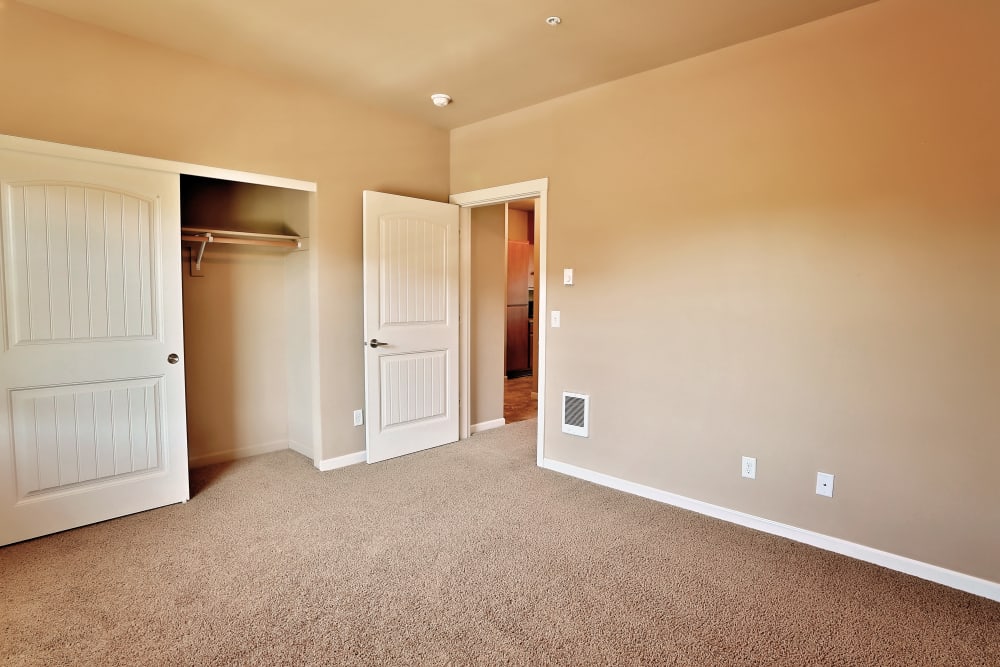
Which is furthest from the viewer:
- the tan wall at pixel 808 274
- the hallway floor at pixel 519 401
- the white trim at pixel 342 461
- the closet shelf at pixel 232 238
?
the hallway floor at pixel 519 401

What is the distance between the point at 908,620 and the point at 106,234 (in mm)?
4086

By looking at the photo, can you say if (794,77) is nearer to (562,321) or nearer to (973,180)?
(973,180)

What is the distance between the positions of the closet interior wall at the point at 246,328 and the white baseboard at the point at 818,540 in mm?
2296

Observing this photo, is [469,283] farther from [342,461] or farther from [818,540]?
[818,540]

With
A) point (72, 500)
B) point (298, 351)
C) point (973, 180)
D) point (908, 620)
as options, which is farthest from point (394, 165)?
point (908, 620)

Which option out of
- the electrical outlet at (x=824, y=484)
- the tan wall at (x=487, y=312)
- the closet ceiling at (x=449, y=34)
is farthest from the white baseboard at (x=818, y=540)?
the closet ceiling at (x=449, y=34)

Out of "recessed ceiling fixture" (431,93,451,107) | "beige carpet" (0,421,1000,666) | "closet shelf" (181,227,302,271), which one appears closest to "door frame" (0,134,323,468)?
"closet shelf" (181,227,302,271)

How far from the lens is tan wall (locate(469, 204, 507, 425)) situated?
4.61 m

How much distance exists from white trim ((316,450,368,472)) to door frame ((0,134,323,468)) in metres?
0.04

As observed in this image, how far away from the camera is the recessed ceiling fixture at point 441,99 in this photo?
3.54 metres

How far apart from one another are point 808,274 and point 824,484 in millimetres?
1056

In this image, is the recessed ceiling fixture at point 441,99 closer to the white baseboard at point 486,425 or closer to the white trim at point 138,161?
the white trim at point 138,161

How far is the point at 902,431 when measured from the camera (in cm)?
238

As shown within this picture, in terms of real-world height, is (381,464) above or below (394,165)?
below
